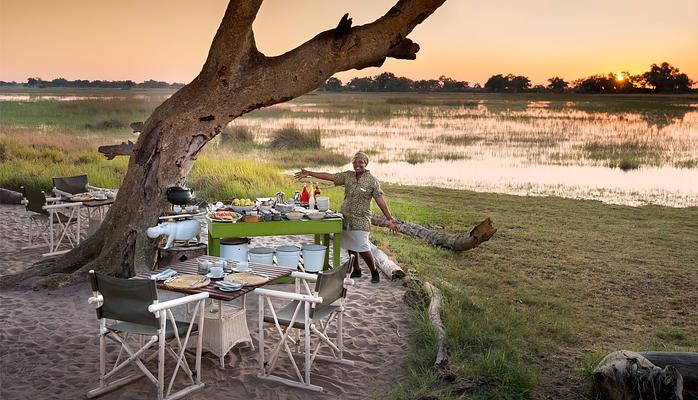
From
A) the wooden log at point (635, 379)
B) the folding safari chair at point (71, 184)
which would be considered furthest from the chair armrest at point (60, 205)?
the wooden log at point (635, 379)

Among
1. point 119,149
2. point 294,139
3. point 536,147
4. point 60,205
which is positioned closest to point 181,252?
point 119,149

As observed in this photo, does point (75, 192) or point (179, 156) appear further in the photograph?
point (75, 192)

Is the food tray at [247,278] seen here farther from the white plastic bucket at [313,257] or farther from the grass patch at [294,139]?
the grass patch at [294,139]

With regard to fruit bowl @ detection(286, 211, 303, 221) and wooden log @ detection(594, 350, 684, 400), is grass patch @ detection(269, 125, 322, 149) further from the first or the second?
wooden log @ detection(594, 350, 684, 400)

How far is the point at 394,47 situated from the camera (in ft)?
27.2

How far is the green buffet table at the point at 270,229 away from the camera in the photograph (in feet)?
23.7

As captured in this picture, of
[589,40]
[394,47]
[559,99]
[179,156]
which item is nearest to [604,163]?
[589,40]

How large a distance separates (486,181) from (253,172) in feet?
25.4

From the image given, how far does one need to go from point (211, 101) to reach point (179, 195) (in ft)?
3.51

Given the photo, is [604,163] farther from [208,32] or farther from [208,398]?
[208,398]

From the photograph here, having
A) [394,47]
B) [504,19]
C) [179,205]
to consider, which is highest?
[504,19]

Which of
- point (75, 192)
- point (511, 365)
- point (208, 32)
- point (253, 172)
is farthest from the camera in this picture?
point (208, 32)

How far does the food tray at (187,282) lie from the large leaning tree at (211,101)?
253 centimetres

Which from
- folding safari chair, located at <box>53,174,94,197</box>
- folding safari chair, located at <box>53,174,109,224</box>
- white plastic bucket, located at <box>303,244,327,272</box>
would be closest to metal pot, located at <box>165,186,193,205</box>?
white plastic bucket, located at <box>303,244,327,272</box>
